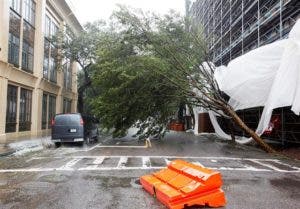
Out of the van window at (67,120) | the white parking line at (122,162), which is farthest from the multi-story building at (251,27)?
the white parking line at (122,162)

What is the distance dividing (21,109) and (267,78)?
17.0 m

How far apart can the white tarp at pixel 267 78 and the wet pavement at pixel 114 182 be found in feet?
7.77

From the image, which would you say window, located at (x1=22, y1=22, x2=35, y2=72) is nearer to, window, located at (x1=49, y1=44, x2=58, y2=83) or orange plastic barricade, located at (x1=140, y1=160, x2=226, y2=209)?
window, located at (x1=49, y1=44, x2=58, y2=83)

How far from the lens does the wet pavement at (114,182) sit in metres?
7.82

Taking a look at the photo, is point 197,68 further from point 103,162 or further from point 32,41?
point 32,41

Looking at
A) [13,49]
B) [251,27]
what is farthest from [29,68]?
[251,27]

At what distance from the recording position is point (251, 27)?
28422 mm

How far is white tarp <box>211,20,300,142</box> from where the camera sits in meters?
15.5

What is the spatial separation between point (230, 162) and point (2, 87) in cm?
1470

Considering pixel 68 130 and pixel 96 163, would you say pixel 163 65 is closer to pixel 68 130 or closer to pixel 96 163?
pixel 68 130

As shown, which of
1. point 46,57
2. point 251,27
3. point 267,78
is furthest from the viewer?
point 46,57

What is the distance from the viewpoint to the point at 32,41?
30734 millimetres

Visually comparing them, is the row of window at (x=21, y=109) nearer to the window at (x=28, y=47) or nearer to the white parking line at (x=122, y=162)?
the window at (x=28, y=47)

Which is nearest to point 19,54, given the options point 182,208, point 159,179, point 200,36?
point 200,36
